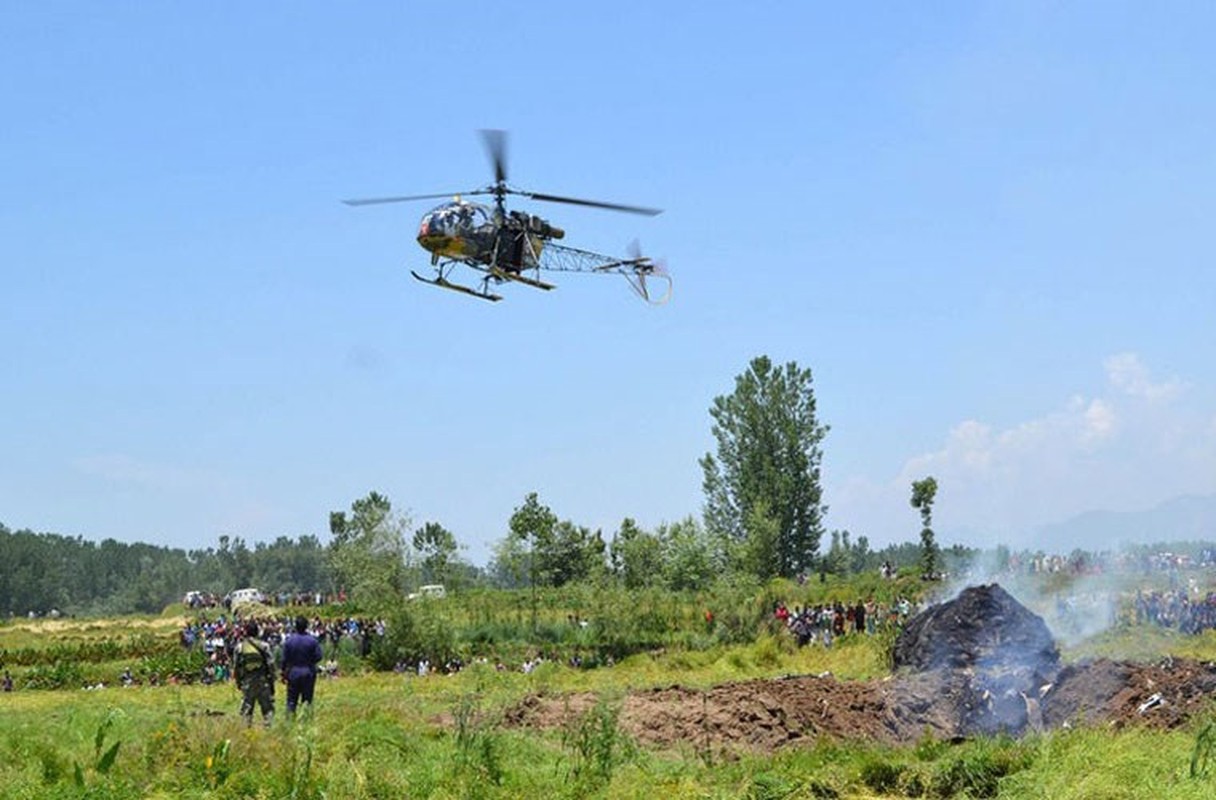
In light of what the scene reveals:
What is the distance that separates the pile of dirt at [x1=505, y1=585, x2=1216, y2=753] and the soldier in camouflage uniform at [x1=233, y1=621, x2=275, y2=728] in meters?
3.67

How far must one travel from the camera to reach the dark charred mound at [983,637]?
21.9 metres

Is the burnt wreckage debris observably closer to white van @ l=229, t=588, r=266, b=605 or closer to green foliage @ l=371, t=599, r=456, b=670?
green foliage @ l=371, t=599, r=456, b=670

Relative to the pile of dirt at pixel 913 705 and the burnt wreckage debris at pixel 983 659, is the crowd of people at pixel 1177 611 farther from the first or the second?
the pile of dirt at pixel 913 705

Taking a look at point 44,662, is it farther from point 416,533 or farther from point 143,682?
point 416,533

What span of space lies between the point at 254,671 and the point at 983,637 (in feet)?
40.7

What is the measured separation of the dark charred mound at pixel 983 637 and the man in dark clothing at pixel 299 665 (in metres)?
10.8

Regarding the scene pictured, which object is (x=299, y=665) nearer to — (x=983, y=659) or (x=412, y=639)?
(x=983, y=659)

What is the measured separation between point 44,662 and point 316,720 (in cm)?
Answer: 3192

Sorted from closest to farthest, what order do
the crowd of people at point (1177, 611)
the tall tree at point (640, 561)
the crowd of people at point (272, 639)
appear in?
1. the crowd of people at point (272, 639)
2. the crowd of people at point (1177, 611)
3. the tall tree at point (640, 561)

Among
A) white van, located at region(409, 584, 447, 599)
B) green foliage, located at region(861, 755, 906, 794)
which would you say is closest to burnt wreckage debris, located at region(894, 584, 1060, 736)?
green foliage, located at region(861, 755, 906, 794)

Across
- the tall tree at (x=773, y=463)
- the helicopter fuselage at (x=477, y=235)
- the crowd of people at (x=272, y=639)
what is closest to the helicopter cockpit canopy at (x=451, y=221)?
the helicopter fuselage at (x=477, y=235)

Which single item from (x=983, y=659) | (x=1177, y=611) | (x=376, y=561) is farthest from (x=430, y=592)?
(x=1177, y=611)

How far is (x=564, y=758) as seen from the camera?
15.3m

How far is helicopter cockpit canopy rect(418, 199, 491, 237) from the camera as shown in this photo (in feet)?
91.8
